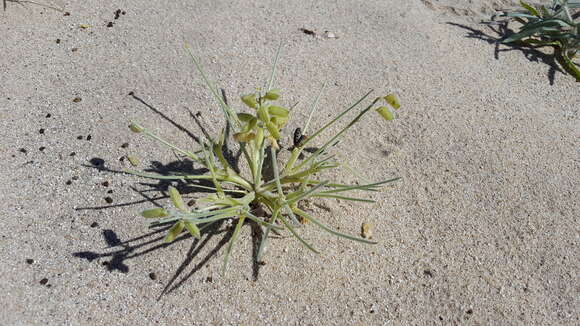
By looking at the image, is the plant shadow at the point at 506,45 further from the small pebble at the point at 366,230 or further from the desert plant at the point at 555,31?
the small pebble at the point at 366,230

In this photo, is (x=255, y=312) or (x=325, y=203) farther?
(x=325, y=203)

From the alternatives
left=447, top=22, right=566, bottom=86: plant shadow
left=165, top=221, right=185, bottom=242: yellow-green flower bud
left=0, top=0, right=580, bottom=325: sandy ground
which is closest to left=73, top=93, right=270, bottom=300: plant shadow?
left=0, top=0, right=580, bottom=325: sandy ground

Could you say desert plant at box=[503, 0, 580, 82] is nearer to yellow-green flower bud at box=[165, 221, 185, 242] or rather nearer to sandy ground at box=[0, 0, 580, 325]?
sandy ground at box=[0, 0, 580, 325]

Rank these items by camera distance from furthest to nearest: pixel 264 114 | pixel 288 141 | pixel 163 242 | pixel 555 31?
pixel 555 31, pixel 288 141, pixel 163 242, pixel 264 114

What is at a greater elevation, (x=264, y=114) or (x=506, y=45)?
(x=264, y=114)

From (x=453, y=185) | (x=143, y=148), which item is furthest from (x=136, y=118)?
(x=453, y=185)

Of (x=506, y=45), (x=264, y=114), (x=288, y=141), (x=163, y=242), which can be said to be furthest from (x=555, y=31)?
(x=163, y=242)

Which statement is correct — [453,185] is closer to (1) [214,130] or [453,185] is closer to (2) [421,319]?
(2) [421,319]

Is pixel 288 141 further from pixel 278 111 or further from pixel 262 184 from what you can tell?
pixel 278 111
